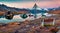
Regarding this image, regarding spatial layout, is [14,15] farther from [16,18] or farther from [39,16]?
[39,16]

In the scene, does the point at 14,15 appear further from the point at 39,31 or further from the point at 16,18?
the point at 39,31

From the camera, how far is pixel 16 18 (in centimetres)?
140

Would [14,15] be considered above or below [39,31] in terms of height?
above

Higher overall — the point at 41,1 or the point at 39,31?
the point at 41,1

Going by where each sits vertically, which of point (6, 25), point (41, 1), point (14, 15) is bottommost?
point (6, 25)

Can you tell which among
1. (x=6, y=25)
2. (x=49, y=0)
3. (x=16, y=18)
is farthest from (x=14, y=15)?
(x=49, y=0)

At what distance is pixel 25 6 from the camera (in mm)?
1450

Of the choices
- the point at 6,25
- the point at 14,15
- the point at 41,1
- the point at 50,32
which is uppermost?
the point at 41,1

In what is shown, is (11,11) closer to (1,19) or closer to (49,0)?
(1,19)

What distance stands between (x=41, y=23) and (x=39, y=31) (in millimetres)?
97

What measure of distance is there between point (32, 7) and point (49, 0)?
222 mm

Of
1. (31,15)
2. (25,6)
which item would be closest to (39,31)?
(31,15)

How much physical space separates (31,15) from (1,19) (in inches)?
13.7

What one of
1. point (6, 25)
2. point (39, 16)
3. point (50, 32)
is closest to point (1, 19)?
point (6, 25)
